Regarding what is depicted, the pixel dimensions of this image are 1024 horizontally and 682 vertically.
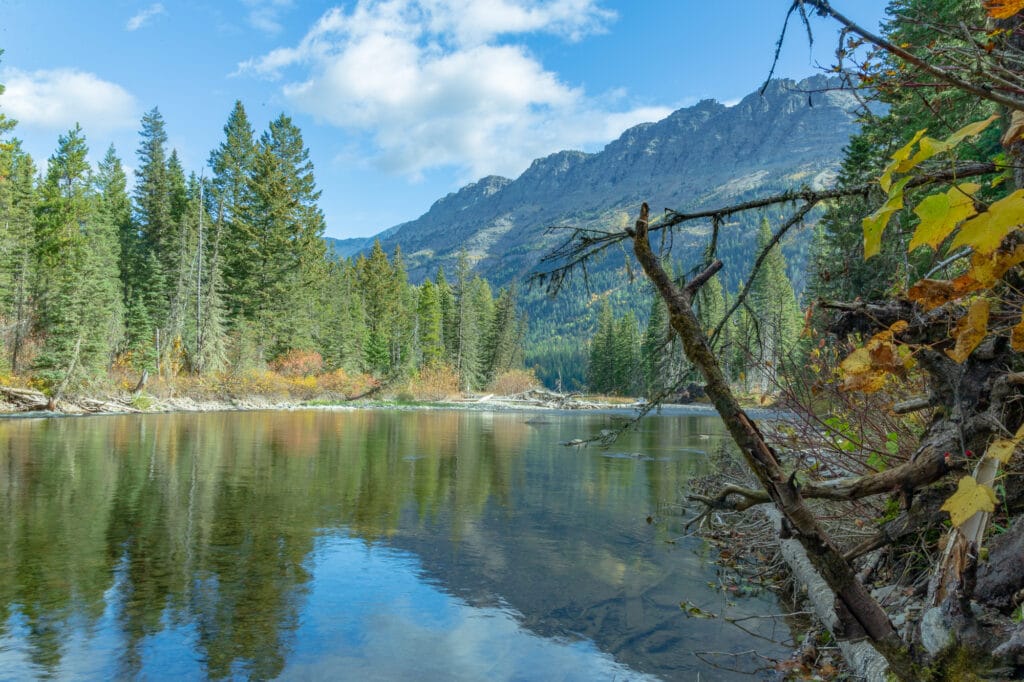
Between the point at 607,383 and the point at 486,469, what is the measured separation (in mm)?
60033

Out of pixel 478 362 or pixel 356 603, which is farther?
pixel 478 362

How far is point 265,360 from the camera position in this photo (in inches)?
1758

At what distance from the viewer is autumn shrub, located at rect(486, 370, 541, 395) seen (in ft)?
225

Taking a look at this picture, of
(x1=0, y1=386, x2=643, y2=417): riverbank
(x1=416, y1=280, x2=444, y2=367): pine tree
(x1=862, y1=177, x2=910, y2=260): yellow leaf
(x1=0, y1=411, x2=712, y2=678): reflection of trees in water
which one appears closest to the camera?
(x1=862, y1=177, x2=910, y2=260): yellow leaf

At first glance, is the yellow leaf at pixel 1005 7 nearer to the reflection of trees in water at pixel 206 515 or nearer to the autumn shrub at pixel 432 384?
the reflection of trees in water at pixel 206 515

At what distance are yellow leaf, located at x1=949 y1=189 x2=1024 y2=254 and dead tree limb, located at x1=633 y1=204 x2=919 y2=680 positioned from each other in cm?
113

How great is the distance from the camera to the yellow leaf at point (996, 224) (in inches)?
42.1

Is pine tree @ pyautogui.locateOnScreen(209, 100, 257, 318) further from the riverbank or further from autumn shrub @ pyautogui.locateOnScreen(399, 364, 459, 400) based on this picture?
autumn shrub @ pyautogui.locateOnScreen(399, 364, 459, 400)

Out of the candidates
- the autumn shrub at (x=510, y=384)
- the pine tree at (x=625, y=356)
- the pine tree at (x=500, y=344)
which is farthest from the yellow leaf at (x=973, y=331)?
the pine tree at (x=500, y=344)

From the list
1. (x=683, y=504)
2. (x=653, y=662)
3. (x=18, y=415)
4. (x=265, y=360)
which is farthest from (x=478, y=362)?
(x=653, y=662)

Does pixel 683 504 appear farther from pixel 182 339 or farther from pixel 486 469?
pixel 182 339

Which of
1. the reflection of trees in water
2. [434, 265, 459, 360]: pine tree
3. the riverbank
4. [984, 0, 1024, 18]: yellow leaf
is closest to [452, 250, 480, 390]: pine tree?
[434, 265, 459, 360]: pine tree

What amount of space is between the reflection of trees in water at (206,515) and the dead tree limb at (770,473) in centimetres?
393

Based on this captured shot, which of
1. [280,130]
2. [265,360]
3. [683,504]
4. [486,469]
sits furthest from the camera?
[280,130]
